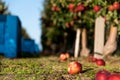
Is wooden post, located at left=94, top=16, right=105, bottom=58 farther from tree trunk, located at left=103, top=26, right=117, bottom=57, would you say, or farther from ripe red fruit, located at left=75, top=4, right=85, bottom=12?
ripe red fruit, located at left=75, top=4, right=85, bottom=12

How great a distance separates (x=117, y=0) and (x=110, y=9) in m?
0.42

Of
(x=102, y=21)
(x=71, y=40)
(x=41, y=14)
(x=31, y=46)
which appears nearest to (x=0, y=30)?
(x=102, y=21)

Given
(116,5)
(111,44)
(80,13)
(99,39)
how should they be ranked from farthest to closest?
1. (80,13)
2. (111,44)
3. (99,39)
4. (116,5)

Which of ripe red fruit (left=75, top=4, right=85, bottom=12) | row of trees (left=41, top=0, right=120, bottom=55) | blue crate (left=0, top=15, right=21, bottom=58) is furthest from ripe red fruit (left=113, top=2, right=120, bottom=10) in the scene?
blue crate (left=0, top=15, right=21, bottom=58)

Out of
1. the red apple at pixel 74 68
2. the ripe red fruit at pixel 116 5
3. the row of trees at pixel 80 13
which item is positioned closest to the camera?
the red apple at pixel 74 68

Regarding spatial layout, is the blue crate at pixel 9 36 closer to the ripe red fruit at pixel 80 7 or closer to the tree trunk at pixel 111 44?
the ripe red fruit at pixel 80 7

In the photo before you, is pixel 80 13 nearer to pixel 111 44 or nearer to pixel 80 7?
pixel 80 7

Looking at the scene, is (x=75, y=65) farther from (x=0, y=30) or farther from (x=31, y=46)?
(x=31, y=46)

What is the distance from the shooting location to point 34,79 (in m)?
9.44

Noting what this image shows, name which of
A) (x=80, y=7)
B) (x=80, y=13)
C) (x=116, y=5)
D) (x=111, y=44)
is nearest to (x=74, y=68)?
(x=116, y=5)

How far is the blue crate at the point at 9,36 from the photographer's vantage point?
17.8 m

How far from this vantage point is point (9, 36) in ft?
58.9

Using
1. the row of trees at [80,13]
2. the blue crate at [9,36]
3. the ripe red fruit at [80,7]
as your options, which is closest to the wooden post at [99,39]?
the row of trees at [80,13]

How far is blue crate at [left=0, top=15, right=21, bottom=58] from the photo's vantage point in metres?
17.8
